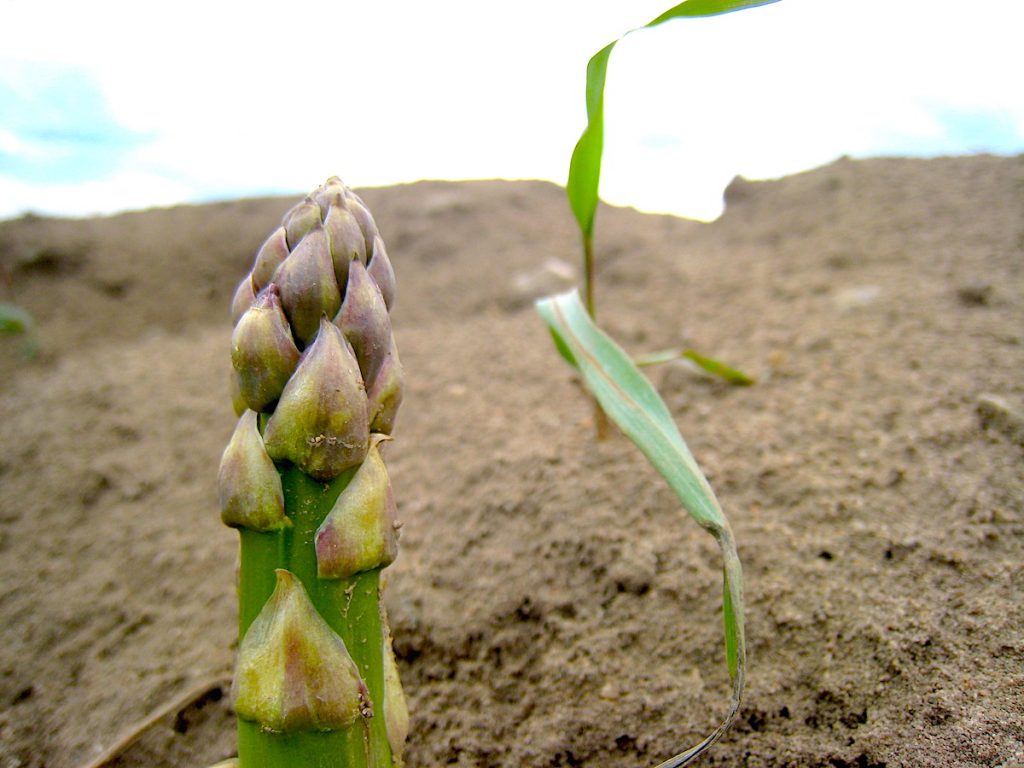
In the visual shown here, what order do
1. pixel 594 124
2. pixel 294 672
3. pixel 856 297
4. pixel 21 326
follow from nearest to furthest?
pixel 294 672
pixel 594 124
pixel 856 297
pixel 21 326

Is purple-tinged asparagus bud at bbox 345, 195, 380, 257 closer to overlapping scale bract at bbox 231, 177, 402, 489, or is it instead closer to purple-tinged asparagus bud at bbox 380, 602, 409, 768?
overlapping scale bract at bbox 231, 177, 402, 489

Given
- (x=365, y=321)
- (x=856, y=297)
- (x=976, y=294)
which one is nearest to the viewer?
(x=365, y=321)

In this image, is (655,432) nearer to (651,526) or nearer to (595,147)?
(651,526)

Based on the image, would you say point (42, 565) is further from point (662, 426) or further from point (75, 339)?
point (75, 339)

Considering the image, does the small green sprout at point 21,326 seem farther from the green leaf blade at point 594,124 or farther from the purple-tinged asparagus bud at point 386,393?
the purple-tinged asparagus bud at point 386,393

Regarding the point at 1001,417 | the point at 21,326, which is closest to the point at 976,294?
the point at 1001,417

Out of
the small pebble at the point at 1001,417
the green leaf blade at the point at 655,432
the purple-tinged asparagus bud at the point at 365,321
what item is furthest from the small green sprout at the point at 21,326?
the small pebble at the point at 1001,417
